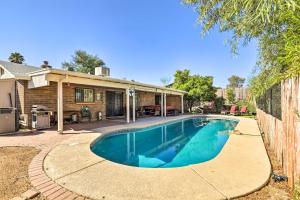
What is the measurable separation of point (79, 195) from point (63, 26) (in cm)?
1574

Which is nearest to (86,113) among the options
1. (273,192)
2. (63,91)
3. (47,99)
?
(63,91)

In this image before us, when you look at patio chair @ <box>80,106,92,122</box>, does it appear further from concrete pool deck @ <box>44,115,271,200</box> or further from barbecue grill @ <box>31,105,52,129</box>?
concrete pool deck @ <box>44,115,271,200</box>

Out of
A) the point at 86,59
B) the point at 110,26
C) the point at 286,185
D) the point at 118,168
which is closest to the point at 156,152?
the point at 118,168

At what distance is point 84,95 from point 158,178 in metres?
11.0

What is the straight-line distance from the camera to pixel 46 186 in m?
3.05

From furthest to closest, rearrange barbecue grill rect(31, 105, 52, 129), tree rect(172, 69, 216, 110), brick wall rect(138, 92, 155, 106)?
1. tree rect(172, 69, 216, 110)
2. brick wall rect(138, 92, 155, 106)
3. barbecue grill rect(31, 105, 52, 129)

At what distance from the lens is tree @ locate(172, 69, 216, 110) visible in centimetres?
2144

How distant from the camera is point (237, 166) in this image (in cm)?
404

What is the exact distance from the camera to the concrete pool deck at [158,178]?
280cm

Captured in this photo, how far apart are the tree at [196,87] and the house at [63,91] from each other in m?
5.61

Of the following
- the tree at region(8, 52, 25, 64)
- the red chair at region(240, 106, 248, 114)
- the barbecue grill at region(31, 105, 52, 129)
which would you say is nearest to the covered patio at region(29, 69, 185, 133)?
the barbecue grill at region(31, 105, 52, 129)

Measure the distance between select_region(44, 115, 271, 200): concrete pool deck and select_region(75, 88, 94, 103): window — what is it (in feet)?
27.1

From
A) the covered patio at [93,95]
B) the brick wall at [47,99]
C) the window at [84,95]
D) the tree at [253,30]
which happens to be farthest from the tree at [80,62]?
the tree at [253,30]

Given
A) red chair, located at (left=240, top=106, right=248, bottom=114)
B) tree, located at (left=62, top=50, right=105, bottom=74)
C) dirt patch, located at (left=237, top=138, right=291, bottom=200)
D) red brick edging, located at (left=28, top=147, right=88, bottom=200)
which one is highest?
tree, located at (left=62, top=50, right=105, bottom=74)
